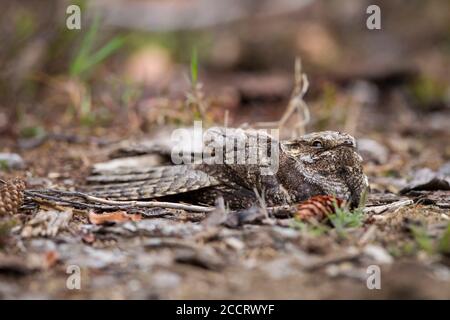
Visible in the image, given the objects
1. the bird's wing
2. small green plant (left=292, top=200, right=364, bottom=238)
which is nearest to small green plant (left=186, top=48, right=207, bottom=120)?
the bird's wing

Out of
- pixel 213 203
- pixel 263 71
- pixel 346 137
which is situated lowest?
pixel 213 203

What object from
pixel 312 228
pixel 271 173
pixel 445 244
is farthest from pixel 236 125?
pixel 445 244

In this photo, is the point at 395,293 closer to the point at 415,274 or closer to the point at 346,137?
the point at 415,274

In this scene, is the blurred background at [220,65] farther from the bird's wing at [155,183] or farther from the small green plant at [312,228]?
the small green plant at [312,228]

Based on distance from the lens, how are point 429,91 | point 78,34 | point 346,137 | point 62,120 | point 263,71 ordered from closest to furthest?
point 346,137 → point 62,120 → point 78,34 → point 429,91 → point 263,71

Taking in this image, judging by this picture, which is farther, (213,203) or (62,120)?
(62,120)

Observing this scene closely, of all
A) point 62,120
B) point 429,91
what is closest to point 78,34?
point 62,120

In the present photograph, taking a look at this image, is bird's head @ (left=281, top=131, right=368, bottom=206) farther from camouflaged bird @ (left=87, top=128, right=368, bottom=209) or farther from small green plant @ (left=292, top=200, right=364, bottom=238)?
small green plant @ (left=292, top=200, right=364, bottom=238)
